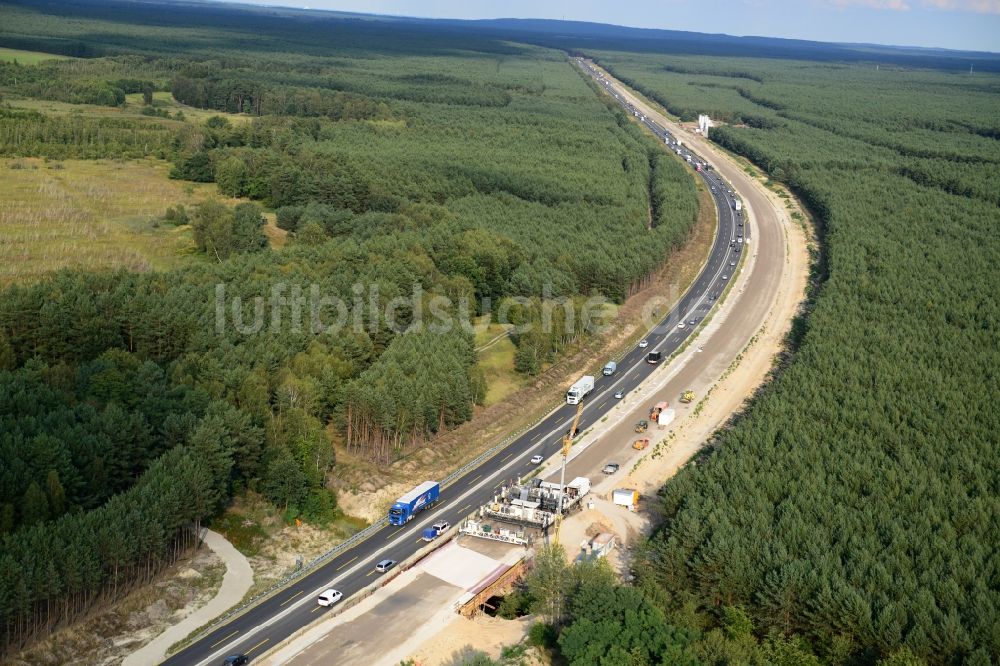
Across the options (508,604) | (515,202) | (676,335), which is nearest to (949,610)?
(508,604)

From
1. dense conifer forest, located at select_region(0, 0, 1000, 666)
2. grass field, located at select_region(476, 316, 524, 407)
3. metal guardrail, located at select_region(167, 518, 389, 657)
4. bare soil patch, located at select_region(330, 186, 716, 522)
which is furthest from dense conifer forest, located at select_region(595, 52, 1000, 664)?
grass field, located at select_region(476, 316, 524, 407)

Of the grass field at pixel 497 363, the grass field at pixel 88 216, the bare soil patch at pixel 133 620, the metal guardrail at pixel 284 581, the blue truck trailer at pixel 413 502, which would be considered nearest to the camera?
the bare soil patch at pixel 133 620

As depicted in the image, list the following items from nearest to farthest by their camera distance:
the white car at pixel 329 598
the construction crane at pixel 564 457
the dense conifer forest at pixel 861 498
Result: the dense conifer forest at pixel 861 498
the white car at pixel 329 598
the construction crane at pixel 564 457

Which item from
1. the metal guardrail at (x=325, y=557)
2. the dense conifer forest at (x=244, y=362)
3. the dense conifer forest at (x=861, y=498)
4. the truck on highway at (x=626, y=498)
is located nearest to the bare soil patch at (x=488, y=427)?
the metal guardrail at (x=325, y=557)

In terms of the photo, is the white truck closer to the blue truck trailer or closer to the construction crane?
the construction crane

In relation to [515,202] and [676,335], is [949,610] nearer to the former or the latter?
[676,335]

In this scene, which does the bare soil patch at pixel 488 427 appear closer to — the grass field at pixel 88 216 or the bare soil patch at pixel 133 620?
the bare soil patch at pixel 133 620

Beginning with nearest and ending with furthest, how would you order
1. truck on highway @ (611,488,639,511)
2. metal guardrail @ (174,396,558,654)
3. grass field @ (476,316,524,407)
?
metal guardrail @ (174,396,558,654) → truck on highway @ (611,488,639,511) → grass field @ (476,316,524,407)

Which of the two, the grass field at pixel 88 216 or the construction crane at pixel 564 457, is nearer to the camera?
the construction crane at pixel 564 457
